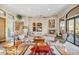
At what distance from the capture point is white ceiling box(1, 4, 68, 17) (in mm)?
3449

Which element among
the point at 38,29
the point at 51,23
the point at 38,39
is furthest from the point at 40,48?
the point at 51,23

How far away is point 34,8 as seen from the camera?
350 centimetres

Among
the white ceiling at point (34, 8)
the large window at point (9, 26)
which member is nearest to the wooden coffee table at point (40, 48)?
the large window at point (9, 26)

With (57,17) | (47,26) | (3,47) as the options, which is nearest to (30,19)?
(47,26)

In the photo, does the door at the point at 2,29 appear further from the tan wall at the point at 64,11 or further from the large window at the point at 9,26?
the tan wall at the point at 64,11

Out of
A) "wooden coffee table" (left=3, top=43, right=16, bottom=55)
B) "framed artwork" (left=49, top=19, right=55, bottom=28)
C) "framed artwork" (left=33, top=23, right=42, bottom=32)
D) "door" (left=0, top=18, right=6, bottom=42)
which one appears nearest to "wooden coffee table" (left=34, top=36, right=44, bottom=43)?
"framed artwork" (left=33, top=23, right=42, bottom=32)

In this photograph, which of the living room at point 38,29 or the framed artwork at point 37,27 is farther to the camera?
the framed artwork at point 37,27

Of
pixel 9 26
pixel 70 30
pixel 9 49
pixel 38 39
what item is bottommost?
pixel 9 49

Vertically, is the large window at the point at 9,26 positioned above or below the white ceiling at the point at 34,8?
below

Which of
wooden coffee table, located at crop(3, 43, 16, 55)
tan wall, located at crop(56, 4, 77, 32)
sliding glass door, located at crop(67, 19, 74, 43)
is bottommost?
wooden coffee table, located at crop(3, 43, 16, 55)

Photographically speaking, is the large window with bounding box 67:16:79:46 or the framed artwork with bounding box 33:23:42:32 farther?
the framed artwork with bounding box 33:23:42:32

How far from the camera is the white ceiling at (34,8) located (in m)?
3.45

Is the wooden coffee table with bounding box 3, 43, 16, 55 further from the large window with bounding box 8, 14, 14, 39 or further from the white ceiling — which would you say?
the white ceiling

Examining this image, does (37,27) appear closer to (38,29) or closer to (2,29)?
(38,29)
